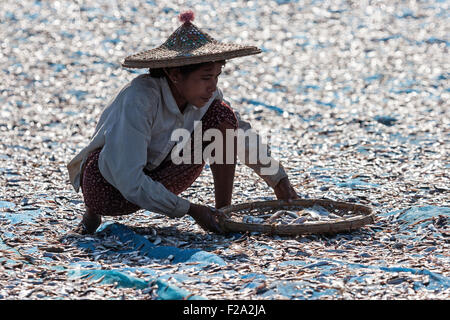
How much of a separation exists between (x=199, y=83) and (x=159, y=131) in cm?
29

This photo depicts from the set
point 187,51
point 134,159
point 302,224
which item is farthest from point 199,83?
point 302,224

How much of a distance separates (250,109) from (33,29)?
3225 mm

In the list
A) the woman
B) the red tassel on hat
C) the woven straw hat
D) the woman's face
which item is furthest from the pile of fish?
the red tassel on hat

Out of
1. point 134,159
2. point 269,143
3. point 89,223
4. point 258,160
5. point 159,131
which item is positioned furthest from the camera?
point 269,143

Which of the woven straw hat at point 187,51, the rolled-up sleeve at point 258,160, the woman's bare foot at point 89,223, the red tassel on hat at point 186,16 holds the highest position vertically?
the red tassel on hat at point 186,16

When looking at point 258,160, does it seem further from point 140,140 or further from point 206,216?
point 140,140

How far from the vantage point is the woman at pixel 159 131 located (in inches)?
130

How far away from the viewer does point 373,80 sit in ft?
24.2

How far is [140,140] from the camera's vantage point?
3297 mm

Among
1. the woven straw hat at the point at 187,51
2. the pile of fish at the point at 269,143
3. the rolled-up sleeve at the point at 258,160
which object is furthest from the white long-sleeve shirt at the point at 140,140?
the rolled-up sleeve at the point at 258,160

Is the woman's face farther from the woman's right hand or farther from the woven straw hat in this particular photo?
the woman's right hand

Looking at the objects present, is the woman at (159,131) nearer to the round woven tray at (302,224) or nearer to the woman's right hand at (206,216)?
the woman's right hand at (206,216)

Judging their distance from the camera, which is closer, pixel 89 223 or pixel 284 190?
pixel 89 223
